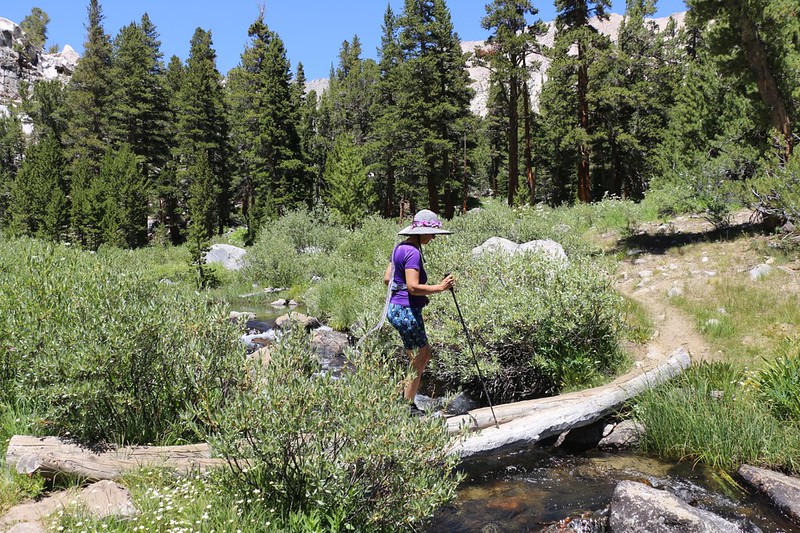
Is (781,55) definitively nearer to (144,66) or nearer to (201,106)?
(201,106)

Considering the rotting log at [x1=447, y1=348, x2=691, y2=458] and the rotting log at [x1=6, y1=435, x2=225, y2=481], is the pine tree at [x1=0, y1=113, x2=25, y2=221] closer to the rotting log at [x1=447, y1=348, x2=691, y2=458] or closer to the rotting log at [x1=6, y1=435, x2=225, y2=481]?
the rotting log at [x1=6, y1=435, x2=225, y2=481]

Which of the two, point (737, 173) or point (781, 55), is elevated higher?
point (781, 55)

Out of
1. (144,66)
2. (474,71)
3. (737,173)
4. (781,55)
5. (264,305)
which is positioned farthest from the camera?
(474,71)

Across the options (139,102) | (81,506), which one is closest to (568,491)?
(81,506)

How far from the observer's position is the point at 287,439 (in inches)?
144

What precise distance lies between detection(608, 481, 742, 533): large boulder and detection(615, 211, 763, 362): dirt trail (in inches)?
127

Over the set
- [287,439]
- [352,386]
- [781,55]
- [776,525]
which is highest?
[781,55]

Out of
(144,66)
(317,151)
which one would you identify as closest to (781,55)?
(317,151)

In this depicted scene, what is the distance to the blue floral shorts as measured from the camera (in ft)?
19.0

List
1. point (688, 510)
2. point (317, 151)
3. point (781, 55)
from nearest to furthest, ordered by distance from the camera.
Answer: point (688, 510) < point (781, 55) < point (317, 151)

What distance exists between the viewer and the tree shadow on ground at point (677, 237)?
1265 cm

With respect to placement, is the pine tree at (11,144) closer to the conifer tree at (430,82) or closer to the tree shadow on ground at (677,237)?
the conifer tree at (430,82)

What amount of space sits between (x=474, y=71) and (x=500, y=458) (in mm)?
191244

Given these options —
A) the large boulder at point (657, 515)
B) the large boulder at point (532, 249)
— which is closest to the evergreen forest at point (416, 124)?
the large boulder at point (532, 249)
